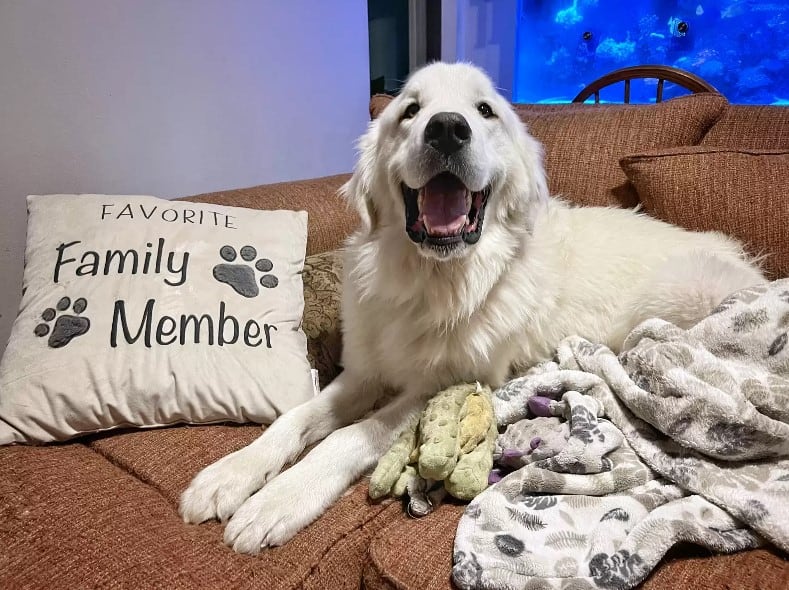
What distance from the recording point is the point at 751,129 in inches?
72.6

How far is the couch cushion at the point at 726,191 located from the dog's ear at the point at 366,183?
0.91 metres

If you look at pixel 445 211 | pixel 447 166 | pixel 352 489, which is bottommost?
pixel 352 489

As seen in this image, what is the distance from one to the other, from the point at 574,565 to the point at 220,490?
0.73m

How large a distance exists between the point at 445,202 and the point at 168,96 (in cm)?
165

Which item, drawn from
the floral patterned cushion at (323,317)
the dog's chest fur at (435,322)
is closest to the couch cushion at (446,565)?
the dog's chest fur at (435,322)

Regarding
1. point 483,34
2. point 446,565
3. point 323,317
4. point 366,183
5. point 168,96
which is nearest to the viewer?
point 446,565

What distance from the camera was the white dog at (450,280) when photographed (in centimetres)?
124

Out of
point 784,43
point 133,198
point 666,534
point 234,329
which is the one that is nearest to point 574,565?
point 666,534

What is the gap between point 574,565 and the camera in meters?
0.94

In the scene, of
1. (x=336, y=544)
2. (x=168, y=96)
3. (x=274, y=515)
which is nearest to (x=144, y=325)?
(x=274, y=515)

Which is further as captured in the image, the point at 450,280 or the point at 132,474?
the point at 450,280

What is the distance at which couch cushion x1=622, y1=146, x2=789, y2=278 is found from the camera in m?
1.59

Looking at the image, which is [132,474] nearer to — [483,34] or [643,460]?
[643,460]

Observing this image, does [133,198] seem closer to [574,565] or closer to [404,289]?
[404,289]
